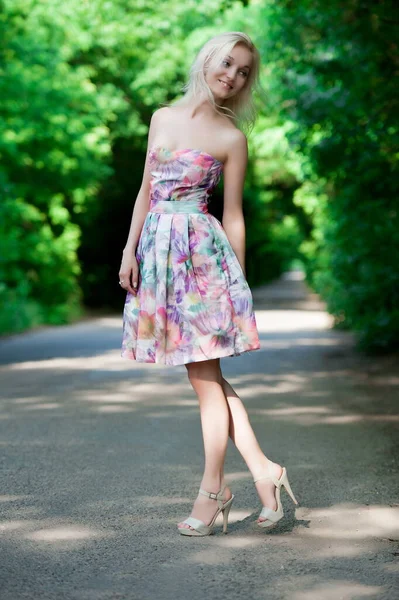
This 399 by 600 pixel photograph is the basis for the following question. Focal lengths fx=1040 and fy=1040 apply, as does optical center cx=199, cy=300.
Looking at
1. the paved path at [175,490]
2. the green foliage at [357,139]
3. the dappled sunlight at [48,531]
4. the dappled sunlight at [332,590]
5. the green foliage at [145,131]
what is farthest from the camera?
the green foliage at [145,131]

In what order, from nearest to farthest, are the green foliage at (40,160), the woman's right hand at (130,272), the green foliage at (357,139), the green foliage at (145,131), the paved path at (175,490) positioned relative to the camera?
the paved path at (175,490), the woman's right hand at (130,272), the green foliage at (357,139), the green foliage at (145,131), the green foliage at (40,160)

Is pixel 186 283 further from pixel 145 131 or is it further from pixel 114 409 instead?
pixel 145 131

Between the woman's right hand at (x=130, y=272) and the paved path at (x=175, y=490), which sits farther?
the woman's right hand at (x=130, y=272)

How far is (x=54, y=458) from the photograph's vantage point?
5.98 metres

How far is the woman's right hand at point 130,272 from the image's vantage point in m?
4.26

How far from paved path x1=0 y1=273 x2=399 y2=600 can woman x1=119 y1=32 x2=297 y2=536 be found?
1.05ft

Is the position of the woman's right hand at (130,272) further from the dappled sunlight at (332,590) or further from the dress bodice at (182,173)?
the dappled sunlight at (332,590)

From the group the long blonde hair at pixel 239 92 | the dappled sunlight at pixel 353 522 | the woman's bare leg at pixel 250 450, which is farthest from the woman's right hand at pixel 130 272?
the dappled sunlight at pixel 353 522

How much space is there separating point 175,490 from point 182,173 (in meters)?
1.68

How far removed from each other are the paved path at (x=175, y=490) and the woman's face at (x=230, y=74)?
6.01 ft

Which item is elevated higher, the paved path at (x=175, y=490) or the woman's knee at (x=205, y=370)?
the woman's knee at (x=205, y=370)

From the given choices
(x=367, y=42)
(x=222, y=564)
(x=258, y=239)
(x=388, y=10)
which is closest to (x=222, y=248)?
(x=222, y=564)

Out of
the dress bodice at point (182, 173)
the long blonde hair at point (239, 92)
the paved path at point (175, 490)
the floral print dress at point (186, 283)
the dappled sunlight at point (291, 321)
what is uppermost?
the long blonde hair at point (239, 92)

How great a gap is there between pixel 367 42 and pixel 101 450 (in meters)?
6.29
